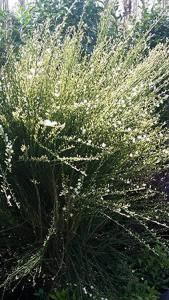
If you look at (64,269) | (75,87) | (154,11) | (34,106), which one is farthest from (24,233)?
(154,11)

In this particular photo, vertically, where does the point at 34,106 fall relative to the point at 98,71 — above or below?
below

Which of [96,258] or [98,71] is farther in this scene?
[98,71]

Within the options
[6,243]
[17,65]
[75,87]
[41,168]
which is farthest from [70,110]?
[6,243]

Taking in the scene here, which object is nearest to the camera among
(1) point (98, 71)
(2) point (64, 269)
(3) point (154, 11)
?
A: (2) point (64, 269)

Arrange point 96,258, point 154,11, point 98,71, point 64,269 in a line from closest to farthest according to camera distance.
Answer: point 64,269, point 96,258, point 98,71, point 154,11

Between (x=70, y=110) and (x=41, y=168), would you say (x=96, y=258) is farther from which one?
(x=70, y=110)

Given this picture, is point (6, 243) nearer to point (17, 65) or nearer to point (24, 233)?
point (24, 233)

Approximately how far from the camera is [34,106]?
185 centimetres

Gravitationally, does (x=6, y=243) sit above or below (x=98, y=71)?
below

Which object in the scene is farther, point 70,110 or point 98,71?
point 98,71

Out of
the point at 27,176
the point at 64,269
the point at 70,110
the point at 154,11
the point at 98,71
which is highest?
the point at 154,11

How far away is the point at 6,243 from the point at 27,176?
31cm

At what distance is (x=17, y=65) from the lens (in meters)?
2.14

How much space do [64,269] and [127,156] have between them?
541mm
